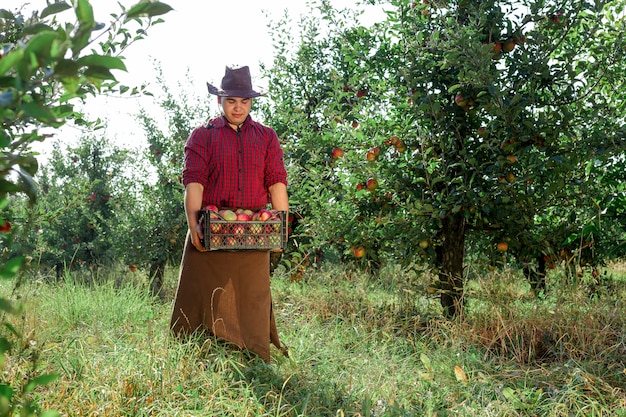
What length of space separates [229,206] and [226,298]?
1.71 feet

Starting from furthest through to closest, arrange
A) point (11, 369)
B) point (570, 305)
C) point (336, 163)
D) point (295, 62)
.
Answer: point (295, 62) < point (336, 163) < point (570, 305) < point (11, 369)

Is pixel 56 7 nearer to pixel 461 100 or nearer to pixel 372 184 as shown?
pixel 372 184

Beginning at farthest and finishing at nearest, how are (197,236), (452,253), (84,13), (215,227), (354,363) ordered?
1. (452,253)
2. (354,363)
3. (197,236)
4. (215,227)
5. (84,13)

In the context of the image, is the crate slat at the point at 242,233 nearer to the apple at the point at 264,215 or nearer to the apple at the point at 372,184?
the apple at the point at 264,215

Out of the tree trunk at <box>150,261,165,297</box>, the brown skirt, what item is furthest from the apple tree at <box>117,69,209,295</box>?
the brown skirt

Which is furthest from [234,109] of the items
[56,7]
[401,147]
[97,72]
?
[97,72]

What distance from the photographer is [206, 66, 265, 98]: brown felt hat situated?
3789 millimetres

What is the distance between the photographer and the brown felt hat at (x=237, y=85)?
379 centimetres

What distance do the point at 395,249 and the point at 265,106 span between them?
3.35 m

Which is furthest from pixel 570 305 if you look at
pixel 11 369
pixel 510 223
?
pixel 11 369

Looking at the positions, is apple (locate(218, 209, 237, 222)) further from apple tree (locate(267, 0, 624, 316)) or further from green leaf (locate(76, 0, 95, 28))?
green leaf (locate(76, 0, 95, 28))

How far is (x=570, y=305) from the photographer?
429 centimetres

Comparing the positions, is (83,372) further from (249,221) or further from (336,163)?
(336,163)

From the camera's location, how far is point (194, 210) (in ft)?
12.2
